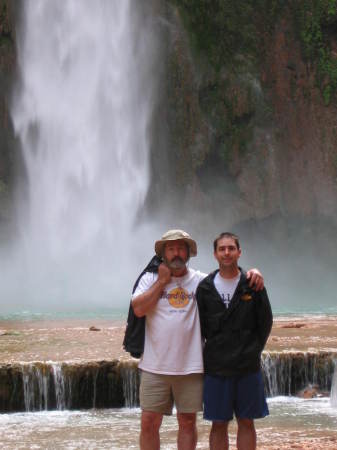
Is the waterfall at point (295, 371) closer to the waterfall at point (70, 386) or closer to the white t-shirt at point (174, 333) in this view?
the waterfall at point (70, 386)

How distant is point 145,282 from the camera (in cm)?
478

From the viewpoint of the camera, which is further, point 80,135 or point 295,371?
point 80,135

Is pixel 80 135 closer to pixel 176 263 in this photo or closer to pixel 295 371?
pixel 295 371

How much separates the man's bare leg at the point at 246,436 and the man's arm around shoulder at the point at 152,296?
0.88 m

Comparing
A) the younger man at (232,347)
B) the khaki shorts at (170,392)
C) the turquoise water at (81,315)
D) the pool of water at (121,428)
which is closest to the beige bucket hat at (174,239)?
the younger man at (232,347)

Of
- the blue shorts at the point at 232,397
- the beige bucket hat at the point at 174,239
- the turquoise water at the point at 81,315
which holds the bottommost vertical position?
the blue shorts at the point at 232,397

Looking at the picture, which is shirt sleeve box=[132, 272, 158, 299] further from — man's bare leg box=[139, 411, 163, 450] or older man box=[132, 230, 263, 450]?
man's bare leg box=[139, 411, 163, 450]

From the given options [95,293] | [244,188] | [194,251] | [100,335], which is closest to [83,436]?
[194,251]

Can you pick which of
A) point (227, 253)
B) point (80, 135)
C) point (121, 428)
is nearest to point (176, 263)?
point (227, 253)

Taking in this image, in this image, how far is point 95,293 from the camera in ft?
77.4

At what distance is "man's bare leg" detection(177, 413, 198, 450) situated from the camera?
15.3ft

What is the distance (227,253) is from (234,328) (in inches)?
18.0

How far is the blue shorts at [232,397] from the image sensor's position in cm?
459

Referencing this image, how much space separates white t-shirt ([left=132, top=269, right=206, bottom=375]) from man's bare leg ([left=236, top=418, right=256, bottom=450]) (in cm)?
43
